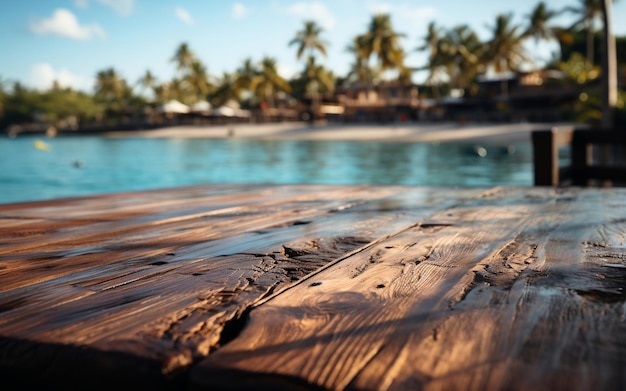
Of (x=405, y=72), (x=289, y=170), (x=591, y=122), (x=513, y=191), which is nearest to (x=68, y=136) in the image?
(x=405, y=72)

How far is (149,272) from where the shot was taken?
1.10 m

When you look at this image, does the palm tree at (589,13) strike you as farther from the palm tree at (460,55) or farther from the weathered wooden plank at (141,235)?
the weathered wooden plank at (141,235)

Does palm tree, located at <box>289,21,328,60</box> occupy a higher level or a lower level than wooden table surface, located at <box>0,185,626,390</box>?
higher

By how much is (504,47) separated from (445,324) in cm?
4349

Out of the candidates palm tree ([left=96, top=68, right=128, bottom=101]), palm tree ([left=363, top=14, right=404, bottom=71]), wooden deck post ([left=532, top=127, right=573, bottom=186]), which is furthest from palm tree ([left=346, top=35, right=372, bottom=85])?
wooden deck post ([left=532, top=127, right=573, bottom=186])

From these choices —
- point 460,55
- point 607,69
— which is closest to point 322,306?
point 607,69

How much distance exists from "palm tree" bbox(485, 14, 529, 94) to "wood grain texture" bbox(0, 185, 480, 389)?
41659 millimetres

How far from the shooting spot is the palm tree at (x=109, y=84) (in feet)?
231

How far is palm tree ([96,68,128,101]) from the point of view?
2771 inches

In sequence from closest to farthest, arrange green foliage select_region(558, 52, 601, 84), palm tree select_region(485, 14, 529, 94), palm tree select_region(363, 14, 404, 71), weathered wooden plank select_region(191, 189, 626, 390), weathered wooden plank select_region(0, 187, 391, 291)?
weathered wooden plank select_region(191, 189, 626, 390), weathered wooden plank select_region(0, 187, 391, 291), green foliage select_region(558, 52, 601, 84), palm tree select_region(485, 14, 529, 94), palm tree select_region(363, 14, 404, 71)

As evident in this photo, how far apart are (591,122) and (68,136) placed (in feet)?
221

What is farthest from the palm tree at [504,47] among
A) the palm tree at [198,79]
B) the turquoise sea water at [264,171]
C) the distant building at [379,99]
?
the palm tree at [198,79]

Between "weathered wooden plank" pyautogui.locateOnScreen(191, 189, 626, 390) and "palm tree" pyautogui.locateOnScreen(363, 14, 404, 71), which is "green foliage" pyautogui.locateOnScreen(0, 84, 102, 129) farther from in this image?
"weathered wooden plank" pyautogui.locateOnScreen(191, 189, 626, 390)

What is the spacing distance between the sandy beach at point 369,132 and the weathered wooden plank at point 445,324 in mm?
28184
